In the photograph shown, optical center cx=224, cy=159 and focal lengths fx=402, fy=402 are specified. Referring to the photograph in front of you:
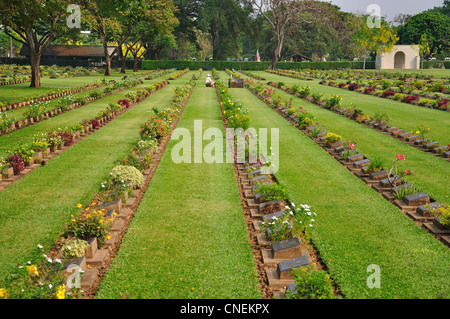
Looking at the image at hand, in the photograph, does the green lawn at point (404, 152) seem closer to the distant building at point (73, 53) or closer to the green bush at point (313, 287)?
the green bush at point (313, 287)

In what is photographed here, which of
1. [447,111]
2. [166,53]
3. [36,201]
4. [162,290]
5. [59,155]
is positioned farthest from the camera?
[166,53]

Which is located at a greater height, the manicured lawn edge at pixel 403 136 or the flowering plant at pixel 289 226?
the manicured lawn edge at pixel 403 136

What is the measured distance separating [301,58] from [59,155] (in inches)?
2964

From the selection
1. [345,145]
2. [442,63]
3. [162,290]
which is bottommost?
[162,290]

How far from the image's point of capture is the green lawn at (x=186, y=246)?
4645 mm

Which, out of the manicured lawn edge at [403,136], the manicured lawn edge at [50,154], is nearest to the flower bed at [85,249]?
the manicured lawn edge at [50,154]

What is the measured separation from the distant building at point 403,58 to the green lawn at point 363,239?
203 ft

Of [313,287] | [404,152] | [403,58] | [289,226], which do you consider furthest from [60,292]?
[403,58]

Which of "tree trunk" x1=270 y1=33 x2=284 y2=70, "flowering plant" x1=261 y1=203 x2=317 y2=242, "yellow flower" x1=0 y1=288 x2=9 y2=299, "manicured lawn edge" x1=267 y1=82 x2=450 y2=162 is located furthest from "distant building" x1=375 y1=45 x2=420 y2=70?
"yellow flower" x1=0 y1=288 x2=9 y2=299

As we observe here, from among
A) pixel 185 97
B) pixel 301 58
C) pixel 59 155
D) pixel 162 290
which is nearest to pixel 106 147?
pixel 59 155

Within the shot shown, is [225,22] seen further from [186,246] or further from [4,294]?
[4,294]
